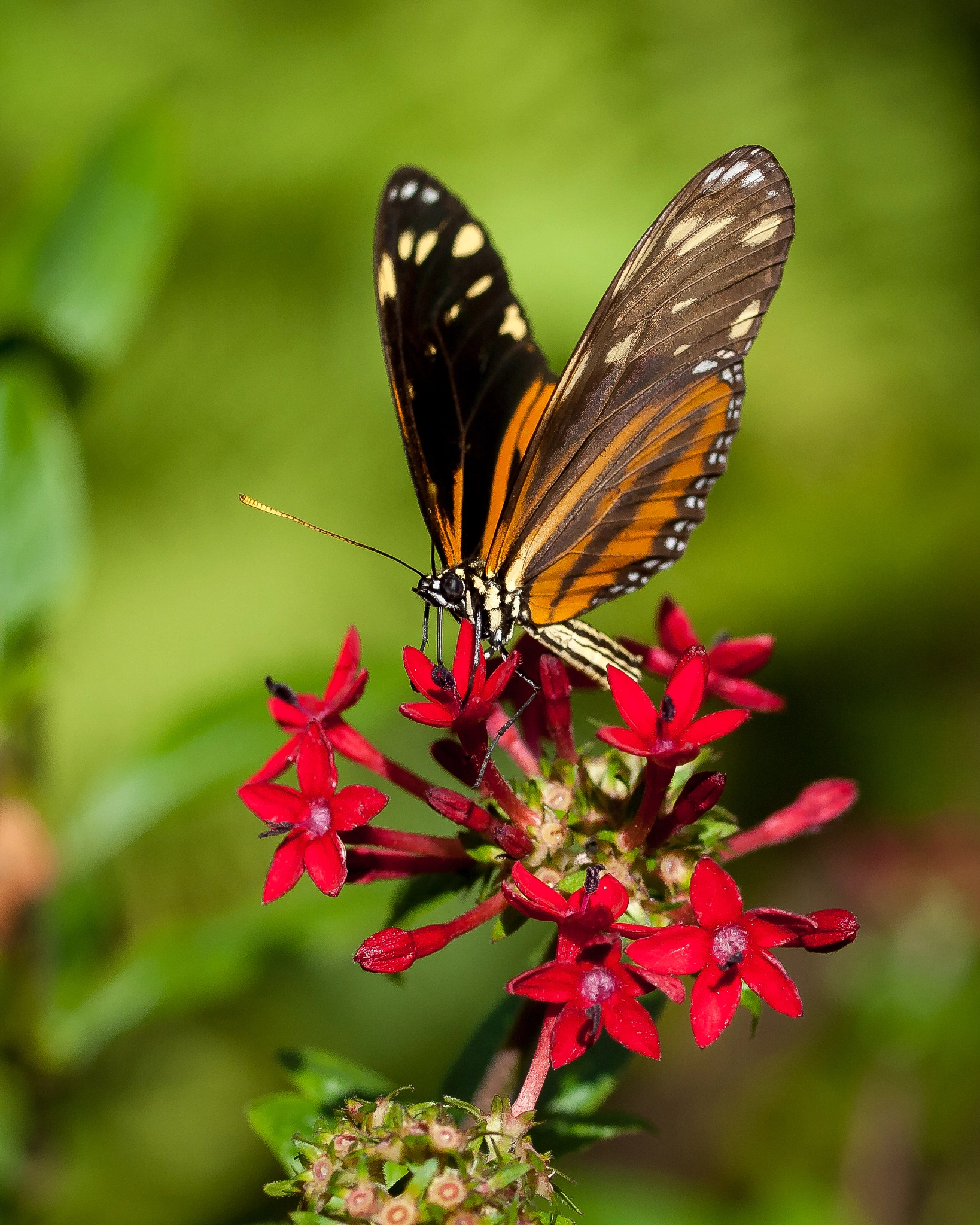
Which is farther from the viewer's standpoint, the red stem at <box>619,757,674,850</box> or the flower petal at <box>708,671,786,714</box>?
the flower petal at <box>708,671,786,714</box>

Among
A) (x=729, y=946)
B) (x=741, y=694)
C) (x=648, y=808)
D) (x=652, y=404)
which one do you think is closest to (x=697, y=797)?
(x=648, y=808)

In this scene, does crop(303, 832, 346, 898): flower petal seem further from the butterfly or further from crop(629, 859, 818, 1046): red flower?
the butterfly

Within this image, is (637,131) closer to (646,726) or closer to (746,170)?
(746,170)

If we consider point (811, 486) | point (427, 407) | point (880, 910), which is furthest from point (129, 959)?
point (811, 486)

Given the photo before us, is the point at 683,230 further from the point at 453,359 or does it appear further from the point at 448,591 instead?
the point at 448,591

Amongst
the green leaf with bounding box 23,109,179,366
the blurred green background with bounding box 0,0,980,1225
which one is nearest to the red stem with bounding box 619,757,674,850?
the green leaf with bounding box 23,109,179,366
